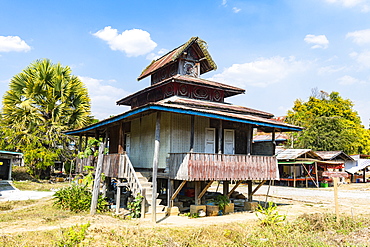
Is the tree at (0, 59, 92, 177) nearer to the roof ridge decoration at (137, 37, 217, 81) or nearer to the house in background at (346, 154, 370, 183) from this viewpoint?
the roof ridge decoration at (137, 37, 217, 81)

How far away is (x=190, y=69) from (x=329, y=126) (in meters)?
33.4

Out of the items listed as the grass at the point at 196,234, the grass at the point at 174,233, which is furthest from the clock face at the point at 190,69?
the grass at the point at 196,234

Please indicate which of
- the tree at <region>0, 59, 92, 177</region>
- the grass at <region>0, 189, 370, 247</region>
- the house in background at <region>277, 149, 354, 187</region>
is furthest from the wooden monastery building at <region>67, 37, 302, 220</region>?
the house in background at <region>277, 149, 354, 187</region>

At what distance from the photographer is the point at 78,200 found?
1297 cm

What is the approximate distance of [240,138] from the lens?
15.4 m

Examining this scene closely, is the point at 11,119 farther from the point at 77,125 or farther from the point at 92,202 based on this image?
the point at 92,202

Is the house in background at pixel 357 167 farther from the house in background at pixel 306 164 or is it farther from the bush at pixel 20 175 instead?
the bush at pixel 20 175

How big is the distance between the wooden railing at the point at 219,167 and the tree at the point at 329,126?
26.6 meters

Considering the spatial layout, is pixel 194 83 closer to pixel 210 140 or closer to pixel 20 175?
pixel 210 140

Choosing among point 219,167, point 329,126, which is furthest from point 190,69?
point 329,126

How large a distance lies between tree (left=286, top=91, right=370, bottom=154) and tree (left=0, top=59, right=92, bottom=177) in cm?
2715

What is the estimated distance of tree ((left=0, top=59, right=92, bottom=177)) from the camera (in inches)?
1054

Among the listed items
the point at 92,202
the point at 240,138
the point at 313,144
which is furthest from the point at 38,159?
the point at 313,144

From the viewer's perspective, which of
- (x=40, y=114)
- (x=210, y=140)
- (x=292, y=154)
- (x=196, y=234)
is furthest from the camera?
(x=292, y=154)
